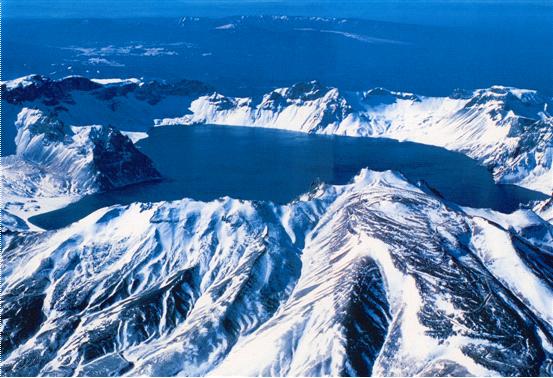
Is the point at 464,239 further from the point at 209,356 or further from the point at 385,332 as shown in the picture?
the point at 209,356

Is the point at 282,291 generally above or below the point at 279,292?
below

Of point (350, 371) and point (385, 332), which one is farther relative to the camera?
point (385, 332)

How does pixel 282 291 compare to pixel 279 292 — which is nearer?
pixel 279 292

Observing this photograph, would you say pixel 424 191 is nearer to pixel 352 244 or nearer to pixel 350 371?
pixel 352 244

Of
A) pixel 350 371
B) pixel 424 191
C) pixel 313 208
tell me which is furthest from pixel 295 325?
pixel 424 191

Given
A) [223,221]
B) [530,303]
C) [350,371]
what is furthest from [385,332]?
[223,221]

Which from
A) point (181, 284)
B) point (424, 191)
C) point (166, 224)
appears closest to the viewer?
point (181, 284)

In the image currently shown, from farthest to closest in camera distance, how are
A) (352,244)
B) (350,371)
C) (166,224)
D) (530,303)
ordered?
1. (166,224)
2. (352,244)
3. (530,303)
4. (350,371)
